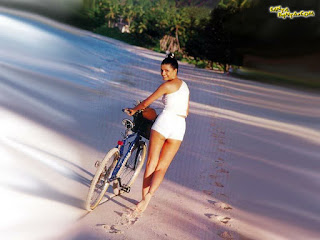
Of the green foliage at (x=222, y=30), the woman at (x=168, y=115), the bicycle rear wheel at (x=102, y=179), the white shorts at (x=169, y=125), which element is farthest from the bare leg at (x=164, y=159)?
the green foliage at (x=222, y=30)

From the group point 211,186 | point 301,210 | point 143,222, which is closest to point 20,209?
point 143,222

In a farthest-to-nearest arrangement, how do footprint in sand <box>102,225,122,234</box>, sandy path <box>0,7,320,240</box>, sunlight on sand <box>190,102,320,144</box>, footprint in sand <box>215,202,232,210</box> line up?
sunlight on sand <box>190,102,320,144</box> < footprint in sand <box>215,202,232,210</box> < sandy path <box>0,7,320,240</box> < footprint in sand <box>102,225,122,234</box>

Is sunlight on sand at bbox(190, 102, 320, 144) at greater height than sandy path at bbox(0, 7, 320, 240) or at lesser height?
lesser

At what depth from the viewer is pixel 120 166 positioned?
13.9 feet

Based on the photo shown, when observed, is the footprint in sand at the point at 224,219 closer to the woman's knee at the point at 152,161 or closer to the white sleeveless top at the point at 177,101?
the woman's knee at the point at 152,161

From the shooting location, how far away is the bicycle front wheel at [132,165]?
453 centimetres

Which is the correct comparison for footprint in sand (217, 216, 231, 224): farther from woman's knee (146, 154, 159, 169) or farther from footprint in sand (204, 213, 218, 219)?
woman's knee (146, 154, 159, 169)

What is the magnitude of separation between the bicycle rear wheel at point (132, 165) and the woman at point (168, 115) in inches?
13.4

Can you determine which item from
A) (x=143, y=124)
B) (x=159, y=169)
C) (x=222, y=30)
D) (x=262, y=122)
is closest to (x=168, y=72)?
(x=143, y=124)

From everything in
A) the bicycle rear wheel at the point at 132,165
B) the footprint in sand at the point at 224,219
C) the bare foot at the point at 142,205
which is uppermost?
the bicycle rear wheel at the point at 132,165

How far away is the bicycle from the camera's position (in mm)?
3998

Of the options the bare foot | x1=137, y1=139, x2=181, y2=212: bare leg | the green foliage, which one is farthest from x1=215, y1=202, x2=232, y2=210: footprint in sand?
the green foliage

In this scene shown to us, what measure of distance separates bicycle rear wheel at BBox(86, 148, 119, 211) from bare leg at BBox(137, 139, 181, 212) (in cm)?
41

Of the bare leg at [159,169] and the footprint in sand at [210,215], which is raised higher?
the bare leg at [159,169]
